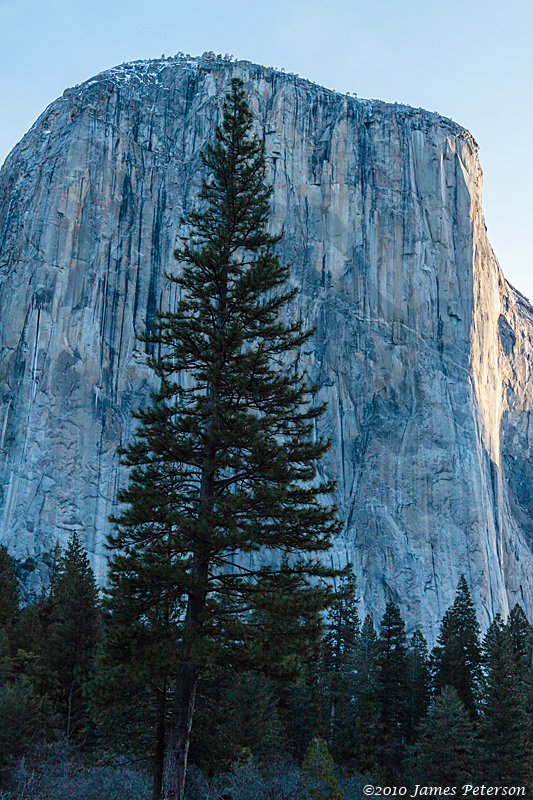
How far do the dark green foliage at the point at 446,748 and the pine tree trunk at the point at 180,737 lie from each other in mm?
16026

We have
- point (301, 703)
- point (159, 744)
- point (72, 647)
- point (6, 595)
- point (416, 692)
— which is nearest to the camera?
point (159, 744)

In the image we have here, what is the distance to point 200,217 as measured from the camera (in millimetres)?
16844

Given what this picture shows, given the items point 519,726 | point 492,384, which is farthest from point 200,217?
point 492,384

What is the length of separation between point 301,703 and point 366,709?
2.99 meters

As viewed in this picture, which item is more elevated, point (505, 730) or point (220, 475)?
point (220, 475)

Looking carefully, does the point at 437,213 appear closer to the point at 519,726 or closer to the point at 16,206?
the point at 16,206

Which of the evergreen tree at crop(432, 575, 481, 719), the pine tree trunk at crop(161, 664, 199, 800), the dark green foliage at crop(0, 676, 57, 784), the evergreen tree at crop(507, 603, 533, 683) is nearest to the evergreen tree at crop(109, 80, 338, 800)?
the pine tree trunk at crop(161, 664, 199, 800)

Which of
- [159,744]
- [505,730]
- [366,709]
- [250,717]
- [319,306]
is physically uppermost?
[319,306]

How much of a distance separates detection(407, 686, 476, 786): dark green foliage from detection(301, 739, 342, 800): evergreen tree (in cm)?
693

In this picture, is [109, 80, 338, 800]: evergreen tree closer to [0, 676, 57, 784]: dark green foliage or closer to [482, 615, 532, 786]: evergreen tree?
[0, 676, 57, 784]: dark green foliage

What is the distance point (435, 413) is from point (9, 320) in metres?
37.6

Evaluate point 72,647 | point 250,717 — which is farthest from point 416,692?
point 72,647

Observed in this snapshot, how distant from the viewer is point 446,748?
86.9 feet

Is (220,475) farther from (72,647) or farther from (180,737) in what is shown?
(72,647)
